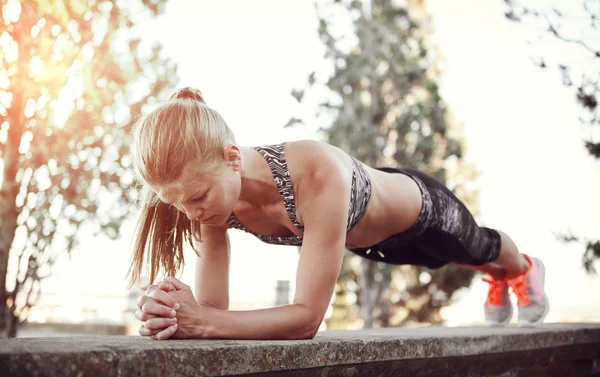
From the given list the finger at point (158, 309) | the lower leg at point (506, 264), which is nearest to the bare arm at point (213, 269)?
the finger at point (158, 309)

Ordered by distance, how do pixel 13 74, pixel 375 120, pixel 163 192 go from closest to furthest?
pixel 163 192, pixel 13 74, pixel 375 120

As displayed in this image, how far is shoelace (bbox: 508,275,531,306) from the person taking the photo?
3186 mm

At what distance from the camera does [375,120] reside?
9.91 meters

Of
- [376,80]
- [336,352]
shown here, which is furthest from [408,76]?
[336,352]

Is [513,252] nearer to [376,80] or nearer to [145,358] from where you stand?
[145,358]

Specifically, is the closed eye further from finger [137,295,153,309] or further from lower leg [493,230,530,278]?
lower leg [493,230,530,278]

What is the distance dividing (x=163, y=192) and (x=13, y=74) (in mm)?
4016

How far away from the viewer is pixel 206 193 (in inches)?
73.2

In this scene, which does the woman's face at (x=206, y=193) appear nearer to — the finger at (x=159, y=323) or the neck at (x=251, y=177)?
the neck at (x=251, y=177)

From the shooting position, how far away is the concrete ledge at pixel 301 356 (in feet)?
3.75

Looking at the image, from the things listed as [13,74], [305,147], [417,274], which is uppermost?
[13,74]

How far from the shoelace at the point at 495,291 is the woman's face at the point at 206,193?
185 cm

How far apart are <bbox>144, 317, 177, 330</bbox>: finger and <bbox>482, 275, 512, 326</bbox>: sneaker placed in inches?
83.9

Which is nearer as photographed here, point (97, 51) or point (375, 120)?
point (97, 51)
